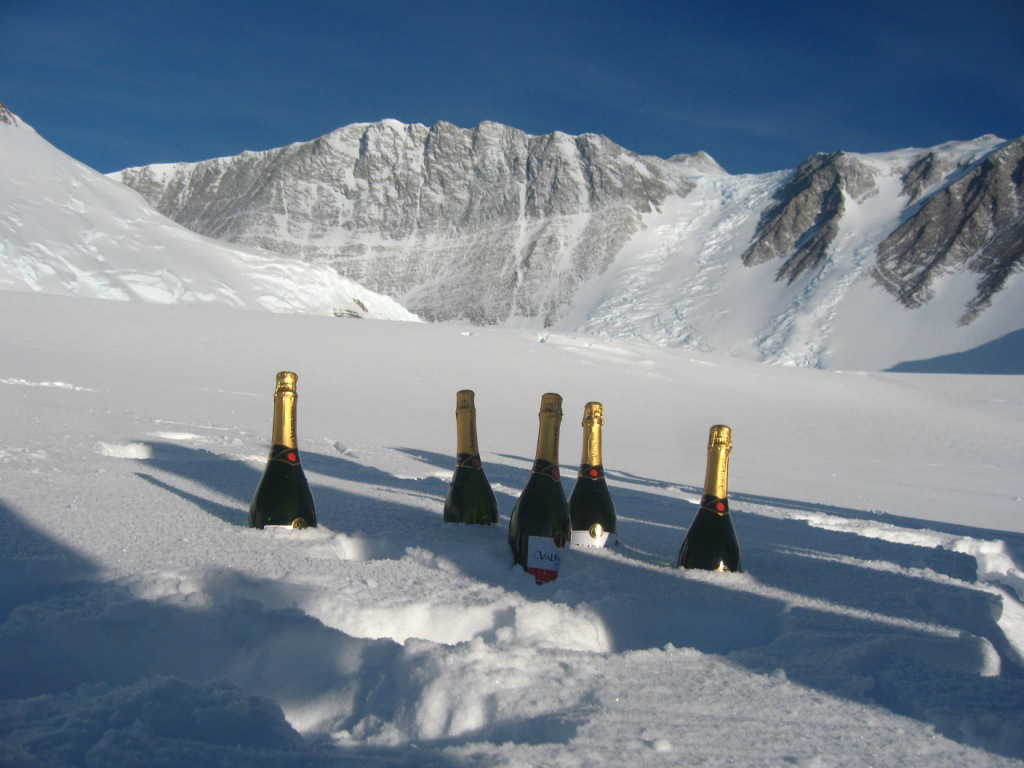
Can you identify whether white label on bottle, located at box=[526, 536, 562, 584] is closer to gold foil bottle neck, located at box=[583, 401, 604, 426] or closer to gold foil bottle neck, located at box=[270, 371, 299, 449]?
gold foil bottle neck, located at box=[583, 401, 604, 426]

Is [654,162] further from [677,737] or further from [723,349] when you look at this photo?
[677,737]

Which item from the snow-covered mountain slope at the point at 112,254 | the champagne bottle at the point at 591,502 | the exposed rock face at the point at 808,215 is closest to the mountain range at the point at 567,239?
the snow-covered mountain slope at the point at 112,254

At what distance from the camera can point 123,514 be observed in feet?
7.22

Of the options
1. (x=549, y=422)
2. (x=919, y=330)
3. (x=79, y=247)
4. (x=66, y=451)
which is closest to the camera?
(x=549, y=422)

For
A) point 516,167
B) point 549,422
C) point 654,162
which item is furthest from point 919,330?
point 549,422

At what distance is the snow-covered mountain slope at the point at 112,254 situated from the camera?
26.1 m

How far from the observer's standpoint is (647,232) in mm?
91125

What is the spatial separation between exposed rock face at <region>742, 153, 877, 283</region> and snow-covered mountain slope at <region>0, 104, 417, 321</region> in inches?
2143

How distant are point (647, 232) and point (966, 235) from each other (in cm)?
3231

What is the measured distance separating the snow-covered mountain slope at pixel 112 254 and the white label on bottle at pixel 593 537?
25706 millimetres

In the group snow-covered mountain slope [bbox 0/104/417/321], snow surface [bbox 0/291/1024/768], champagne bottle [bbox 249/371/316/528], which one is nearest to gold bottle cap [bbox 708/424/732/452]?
snow surface [bbox 0/291/1024/768]

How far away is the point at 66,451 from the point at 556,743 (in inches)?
109

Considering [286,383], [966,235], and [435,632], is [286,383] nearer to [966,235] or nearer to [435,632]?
[435,632]

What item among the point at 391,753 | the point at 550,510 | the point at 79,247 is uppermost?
the point at 79,247
